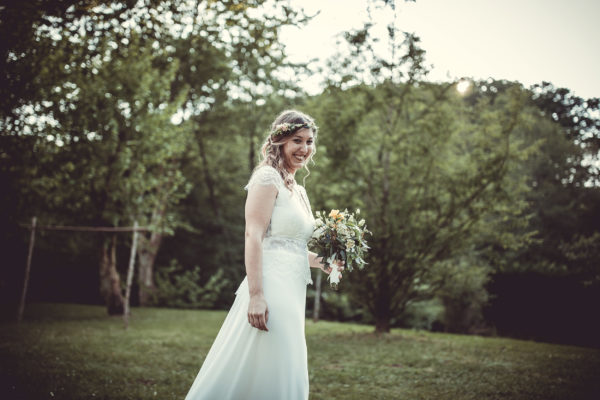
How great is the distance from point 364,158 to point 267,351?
963 centimetres

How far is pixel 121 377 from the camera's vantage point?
20.5 ft

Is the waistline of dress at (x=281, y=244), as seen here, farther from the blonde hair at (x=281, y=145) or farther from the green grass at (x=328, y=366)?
the green grass at (x=328, y=366)

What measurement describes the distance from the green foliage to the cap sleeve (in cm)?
2014

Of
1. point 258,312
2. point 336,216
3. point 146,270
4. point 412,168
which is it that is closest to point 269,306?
point 258,312

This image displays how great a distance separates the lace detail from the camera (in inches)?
116

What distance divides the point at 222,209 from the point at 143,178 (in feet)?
34.5

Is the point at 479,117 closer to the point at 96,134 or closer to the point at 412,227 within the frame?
the point at 412,227

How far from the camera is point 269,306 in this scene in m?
2.86

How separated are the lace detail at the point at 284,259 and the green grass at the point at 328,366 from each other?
3.27 m

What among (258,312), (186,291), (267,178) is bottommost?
(186,291)

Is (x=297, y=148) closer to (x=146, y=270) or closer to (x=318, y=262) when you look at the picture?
(x=318, y=262)

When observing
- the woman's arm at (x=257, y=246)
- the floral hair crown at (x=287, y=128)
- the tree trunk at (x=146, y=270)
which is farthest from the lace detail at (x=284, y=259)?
the tree trunk at (x=146, y=270)

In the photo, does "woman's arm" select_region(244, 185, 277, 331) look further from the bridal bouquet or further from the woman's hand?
the bridal bouquet

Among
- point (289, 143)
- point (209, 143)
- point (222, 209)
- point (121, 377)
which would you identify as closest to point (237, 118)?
point (209, 143)
